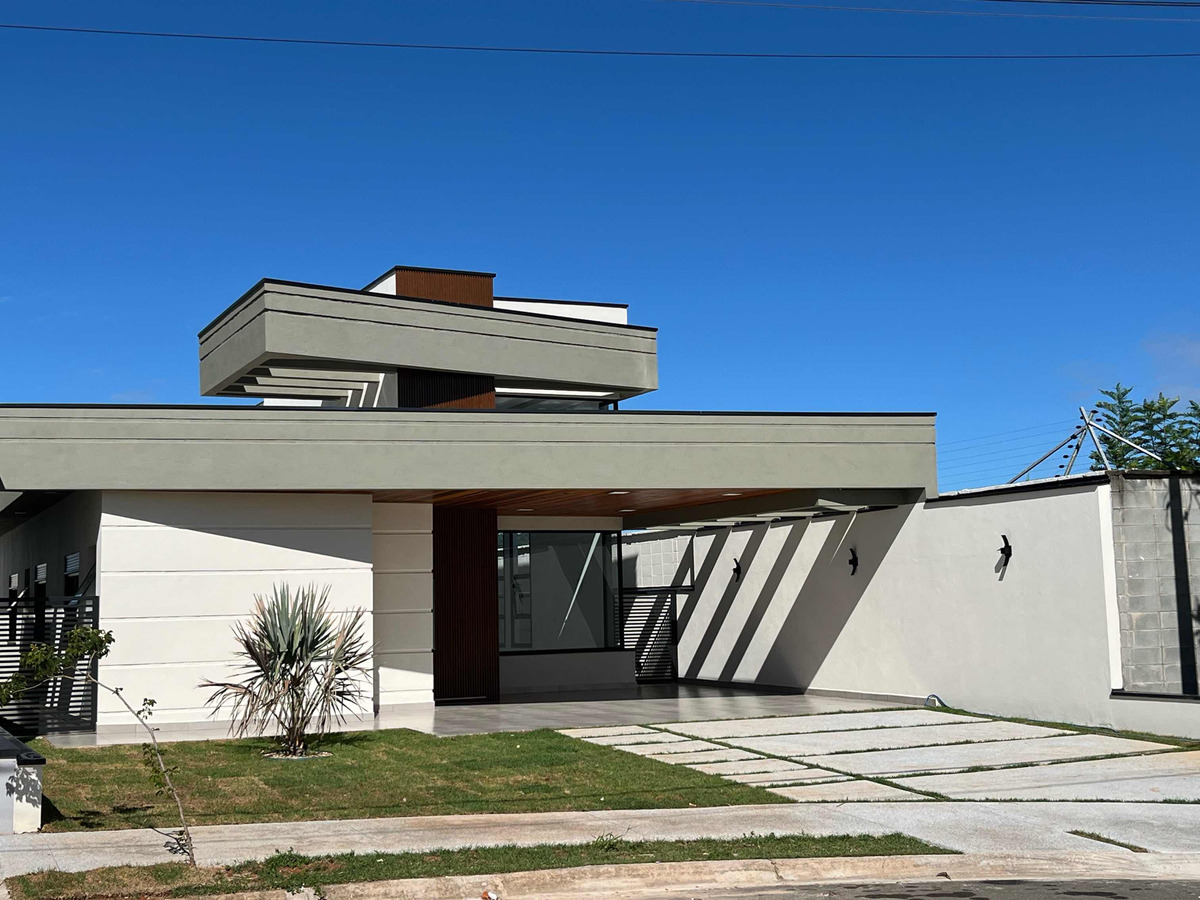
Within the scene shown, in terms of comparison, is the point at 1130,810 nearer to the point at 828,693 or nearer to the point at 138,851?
the point at 138,851

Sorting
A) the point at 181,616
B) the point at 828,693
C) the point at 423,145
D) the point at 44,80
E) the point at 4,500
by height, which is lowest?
the point at 828,693

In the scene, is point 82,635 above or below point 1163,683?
above

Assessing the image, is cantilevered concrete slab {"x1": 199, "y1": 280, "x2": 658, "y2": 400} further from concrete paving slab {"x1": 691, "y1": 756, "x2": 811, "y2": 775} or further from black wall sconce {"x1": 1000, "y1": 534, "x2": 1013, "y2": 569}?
concrete paving slab {"x1": 691, "y1": 756, "x2": 811, "y2": 775}

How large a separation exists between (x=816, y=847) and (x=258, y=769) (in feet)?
22.1

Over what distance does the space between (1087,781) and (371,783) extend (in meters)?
6.93

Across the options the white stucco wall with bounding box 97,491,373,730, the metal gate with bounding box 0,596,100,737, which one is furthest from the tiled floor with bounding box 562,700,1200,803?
the metal gate with bounding box 0,596,100,737

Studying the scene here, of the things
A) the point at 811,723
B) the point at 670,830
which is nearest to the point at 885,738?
the point at 811,723

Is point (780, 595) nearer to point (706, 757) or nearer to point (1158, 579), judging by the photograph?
point (1158, 579)

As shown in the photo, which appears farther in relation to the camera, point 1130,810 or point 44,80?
point 44,80

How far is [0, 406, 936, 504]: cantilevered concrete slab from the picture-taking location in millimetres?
17094

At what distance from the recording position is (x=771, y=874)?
8.35 meters

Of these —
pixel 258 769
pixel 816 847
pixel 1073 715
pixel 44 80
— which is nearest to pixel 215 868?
pixel 816 847

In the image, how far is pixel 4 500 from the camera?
22.5 metres

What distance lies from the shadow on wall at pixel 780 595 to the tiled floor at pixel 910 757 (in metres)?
3.60
